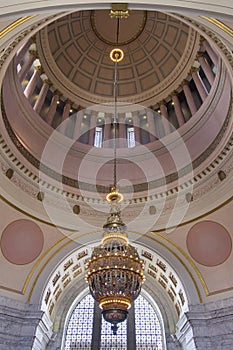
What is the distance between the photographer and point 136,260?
6.78m

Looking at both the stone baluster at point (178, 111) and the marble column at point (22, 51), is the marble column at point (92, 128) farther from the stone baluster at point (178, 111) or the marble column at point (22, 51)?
the marble column at point (22, 51)

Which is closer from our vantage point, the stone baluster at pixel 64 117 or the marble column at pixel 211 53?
the marble column at pixel 211 53

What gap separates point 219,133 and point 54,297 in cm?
807

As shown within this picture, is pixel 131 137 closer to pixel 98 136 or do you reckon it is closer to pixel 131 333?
pixel 98 136

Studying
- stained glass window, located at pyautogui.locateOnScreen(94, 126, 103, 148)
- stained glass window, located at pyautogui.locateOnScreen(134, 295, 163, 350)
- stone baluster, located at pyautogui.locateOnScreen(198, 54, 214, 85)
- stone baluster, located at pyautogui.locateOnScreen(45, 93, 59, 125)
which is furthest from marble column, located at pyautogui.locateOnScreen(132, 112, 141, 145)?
stained glass window, located at pyautogui.locateOnScreen(134, 295, 163, 350)

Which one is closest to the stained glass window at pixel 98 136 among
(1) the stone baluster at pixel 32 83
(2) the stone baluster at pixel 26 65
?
(1) the stone baluster at pixel 32 83

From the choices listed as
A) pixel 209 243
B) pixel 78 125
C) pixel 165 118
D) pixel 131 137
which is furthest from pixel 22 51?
pixel 209 243

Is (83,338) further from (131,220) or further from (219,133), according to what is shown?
(219,133)

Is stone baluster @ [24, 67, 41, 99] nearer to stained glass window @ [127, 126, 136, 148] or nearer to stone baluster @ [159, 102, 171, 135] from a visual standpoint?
stained glass window @ [127, 126, 136, 148]

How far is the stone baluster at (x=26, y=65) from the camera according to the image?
1091 cm

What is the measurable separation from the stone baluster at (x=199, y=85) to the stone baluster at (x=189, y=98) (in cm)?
48

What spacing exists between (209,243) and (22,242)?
232 inches

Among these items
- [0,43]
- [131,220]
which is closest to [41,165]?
[131,220]

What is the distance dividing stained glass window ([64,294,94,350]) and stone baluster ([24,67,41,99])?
8.32 meters
